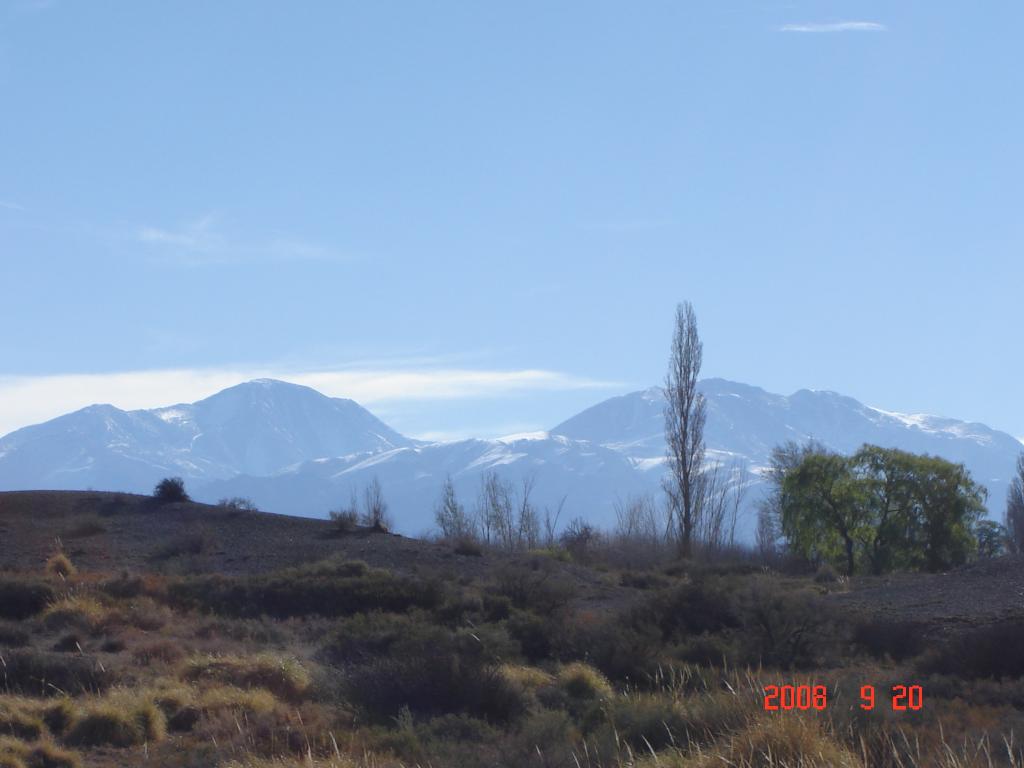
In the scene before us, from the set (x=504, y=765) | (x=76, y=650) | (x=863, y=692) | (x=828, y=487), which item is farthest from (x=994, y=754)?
(x=828, y=487)

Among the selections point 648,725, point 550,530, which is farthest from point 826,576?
point 648,725

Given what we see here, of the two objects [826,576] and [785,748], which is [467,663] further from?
[826,576]

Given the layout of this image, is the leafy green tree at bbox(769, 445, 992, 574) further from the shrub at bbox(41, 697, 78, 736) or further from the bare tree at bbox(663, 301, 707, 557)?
the shrub at bbox(41, 697, 78, 736)

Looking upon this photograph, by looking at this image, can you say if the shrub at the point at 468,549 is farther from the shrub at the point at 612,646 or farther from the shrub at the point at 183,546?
the shrub at the point at 612,646

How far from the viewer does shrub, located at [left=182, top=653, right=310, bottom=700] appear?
15156mm

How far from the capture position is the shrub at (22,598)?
22641 millimetres

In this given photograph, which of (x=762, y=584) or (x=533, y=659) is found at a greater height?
(x=762, y=584)

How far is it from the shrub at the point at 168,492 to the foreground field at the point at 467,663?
6385mm

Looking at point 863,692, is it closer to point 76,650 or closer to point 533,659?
point 533,659

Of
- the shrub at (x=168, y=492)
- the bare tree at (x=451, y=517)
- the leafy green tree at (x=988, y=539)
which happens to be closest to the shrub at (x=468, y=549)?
the shrub at (x=168, y=492)

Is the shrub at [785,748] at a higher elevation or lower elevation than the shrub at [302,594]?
higher

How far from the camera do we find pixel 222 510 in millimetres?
38406

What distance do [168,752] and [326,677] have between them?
3.01 meters

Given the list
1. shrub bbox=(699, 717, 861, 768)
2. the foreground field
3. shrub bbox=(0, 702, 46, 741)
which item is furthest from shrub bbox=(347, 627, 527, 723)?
shrub bbox=(699, 717, 861, 768)
